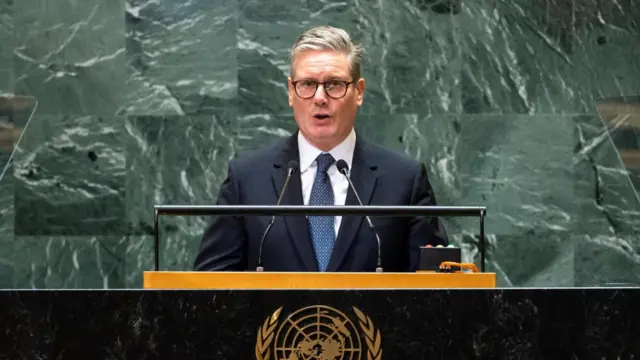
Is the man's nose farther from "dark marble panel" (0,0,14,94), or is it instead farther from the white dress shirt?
"dark marble panel" (0,0,14,94)

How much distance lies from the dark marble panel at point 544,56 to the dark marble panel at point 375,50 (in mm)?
118

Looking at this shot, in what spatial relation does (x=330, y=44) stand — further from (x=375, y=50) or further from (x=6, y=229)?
(x=6, y=229)

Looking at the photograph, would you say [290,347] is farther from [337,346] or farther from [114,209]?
[114,209]

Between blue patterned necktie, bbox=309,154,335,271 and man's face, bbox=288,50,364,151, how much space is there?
0.10 metres

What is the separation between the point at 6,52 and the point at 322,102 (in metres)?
2.48

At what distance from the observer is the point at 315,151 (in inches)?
168

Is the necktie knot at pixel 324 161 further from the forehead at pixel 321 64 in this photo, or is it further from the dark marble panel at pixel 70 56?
the dark marble panel at pixel 70 56

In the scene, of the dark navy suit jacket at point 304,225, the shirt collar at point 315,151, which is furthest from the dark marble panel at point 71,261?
the shirt collar at point 315,151

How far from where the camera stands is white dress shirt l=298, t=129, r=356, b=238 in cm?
416

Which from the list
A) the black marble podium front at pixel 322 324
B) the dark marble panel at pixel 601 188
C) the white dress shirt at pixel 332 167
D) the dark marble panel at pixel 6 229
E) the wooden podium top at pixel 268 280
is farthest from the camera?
the dark marble panel at pixel 601 188

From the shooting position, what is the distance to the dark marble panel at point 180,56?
238 inches

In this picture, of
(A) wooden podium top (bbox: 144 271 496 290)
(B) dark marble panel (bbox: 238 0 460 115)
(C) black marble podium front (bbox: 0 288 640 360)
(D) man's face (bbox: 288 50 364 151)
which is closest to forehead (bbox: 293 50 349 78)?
(D) man's face (bbox: 288 50 364 151)

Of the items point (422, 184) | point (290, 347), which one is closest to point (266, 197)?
point (422, 184)

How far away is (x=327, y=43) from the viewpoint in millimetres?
4238
